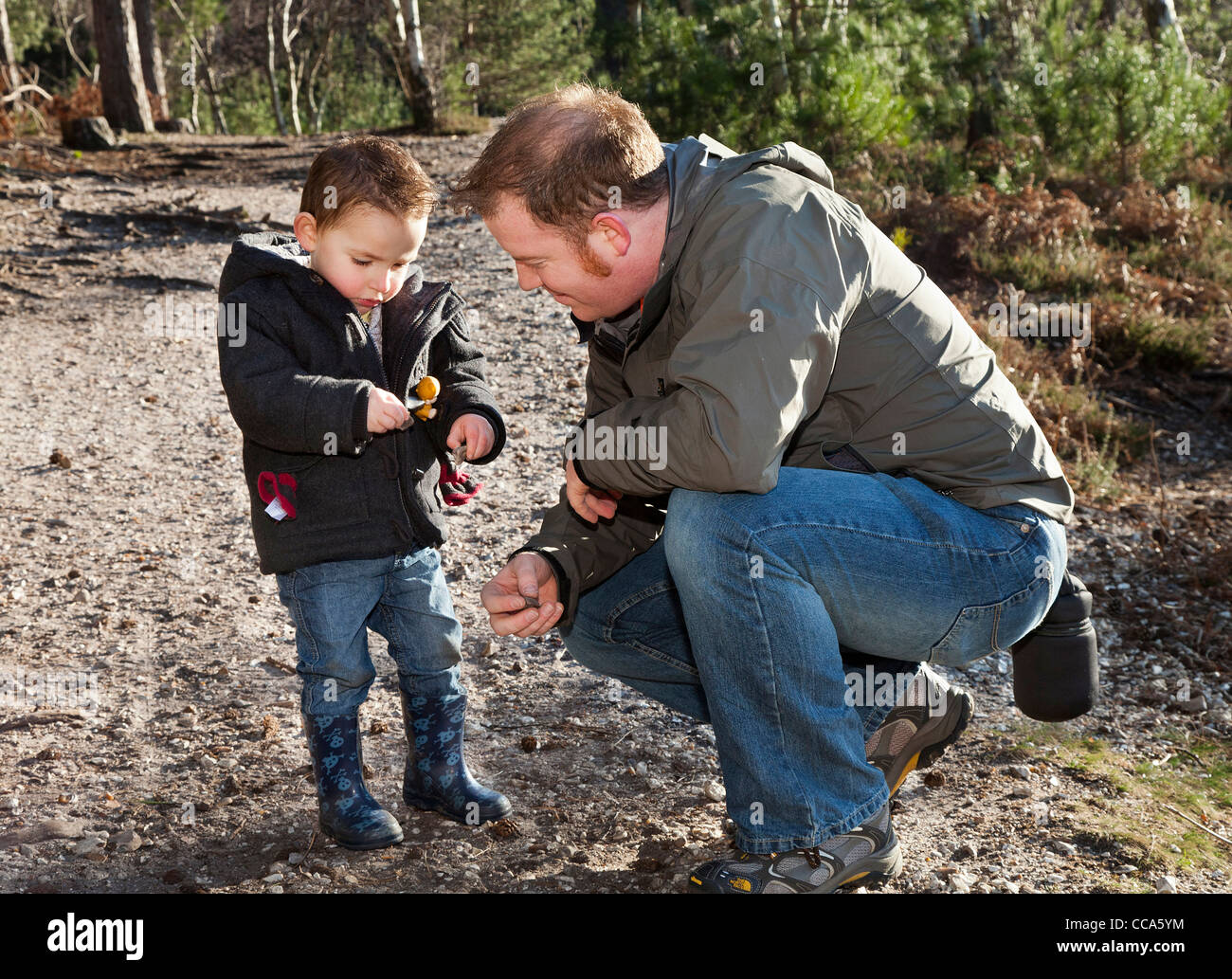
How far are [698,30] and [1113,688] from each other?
931 cm

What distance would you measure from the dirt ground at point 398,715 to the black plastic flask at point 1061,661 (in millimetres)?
351

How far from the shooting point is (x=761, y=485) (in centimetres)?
226

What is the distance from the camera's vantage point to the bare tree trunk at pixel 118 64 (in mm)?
13023

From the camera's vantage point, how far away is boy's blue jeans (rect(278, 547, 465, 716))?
2.68 meters

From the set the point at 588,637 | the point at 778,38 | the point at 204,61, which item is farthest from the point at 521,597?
the point at 204,61

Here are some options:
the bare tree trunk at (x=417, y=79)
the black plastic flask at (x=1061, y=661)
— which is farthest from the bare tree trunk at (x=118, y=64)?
the black plastic flask at (x=1061, y=661)

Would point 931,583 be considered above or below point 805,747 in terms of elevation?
above

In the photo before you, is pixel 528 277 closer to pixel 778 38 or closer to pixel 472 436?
pixel 472 436

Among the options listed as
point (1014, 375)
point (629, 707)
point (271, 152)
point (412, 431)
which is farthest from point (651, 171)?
point (271, 152)

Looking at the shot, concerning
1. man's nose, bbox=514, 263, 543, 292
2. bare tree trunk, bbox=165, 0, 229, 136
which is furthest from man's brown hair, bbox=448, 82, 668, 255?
bare tree trunk, bbox=165, 0, 229, 136

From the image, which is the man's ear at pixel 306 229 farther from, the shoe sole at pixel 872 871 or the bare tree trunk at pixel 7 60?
the bare tree trunk at pixel 7 60

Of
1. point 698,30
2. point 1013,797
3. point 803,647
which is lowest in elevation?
point 1013,797

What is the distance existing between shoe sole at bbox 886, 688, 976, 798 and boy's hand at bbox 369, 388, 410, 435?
1473mm

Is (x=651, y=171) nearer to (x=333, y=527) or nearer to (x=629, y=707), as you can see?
(x=333, y=527)
